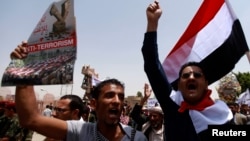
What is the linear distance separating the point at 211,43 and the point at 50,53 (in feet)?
7.80

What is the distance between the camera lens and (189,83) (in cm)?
287

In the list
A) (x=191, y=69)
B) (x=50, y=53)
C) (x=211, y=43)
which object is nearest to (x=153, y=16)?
(x=191, y=69)

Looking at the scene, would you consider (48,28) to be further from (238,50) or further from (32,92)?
(238,50)

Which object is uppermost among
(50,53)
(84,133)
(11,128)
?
(50,53)

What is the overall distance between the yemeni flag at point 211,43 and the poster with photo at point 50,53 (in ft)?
5.58

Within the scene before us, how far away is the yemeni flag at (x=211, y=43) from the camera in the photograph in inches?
151

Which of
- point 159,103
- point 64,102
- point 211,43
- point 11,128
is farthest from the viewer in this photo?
point 11,128

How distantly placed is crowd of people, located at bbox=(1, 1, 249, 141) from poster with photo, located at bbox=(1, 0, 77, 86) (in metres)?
0.07

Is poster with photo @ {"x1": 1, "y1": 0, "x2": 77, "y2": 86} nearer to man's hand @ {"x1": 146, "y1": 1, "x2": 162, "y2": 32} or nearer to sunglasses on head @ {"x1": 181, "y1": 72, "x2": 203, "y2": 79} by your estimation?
man's hand @ {"x1": 146, "y1": 1, "x2": 162, "y2": 32}

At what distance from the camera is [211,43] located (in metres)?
4.27

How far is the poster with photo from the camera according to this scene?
92.4 inches

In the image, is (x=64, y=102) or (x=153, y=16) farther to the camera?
(x=64, y=102)

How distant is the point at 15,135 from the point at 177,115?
474cm

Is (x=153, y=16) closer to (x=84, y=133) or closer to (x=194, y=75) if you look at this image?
(x=194, y=75)
